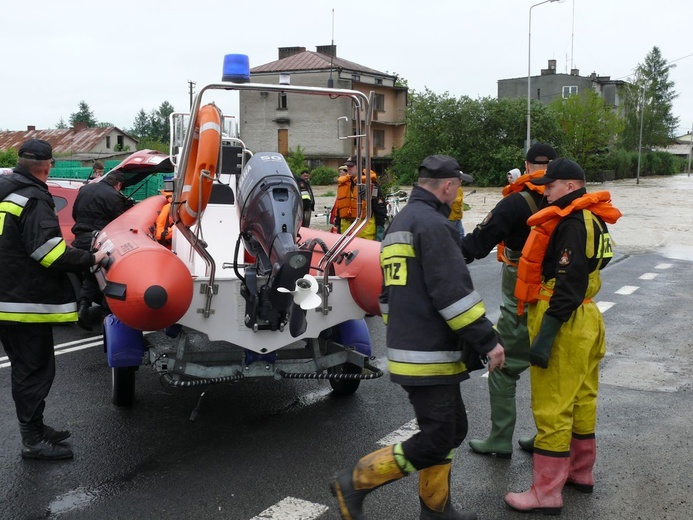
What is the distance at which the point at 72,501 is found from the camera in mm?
4352

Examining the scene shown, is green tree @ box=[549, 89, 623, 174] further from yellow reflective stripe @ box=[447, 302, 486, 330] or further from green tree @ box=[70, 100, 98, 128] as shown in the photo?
green tree @ box=[70, 100, 98, 128]

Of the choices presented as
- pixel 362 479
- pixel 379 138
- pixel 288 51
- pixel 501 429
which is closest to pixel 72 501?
pixel 362 479

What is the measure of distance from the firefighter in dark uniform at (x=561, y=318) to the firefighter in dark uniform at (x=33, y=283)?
2.80 metres

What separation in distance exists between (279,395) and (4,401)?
218cm

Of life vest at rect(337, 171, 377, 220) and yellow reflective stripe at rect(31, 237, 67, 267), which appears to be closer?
yellow reflective stripe at rect(31, 237, 67, 267)

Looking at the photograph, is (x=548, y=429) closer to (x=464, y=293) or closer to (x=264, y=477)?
(x=464, y=293)

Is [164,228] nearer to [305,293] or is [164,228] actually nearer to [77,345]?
[77,345]

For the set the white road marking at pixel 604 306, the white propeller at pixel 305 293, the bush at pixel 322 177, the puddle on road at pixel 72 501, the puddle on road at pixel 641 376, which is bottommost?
the puddle on road at pixel 72 501

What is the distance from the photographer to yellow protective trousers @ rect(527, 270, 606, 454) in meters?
4.23

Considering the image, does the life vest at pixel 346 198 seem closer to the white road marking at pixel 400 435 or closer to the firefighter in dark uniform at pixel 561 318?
the white road marking at pixel 400 435

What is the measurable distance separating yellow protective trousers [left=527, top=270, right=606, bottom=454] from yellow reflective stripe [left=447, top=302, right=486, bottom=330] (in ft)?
2.85

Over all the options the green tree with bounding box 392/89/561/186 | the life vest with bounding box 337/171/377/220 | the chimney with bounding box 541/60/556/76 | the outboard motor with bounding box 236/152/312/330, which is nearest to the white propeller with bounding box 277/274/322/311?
the outboard motor with bounding box 236/152/312/330

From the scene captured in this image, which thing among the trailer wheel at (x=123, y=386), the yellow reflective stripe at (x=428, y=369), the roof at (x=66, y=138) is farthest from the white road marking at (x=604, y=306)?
the roof at (x=66, y=138)

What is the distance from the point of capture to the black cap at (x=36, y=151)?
492 cm
